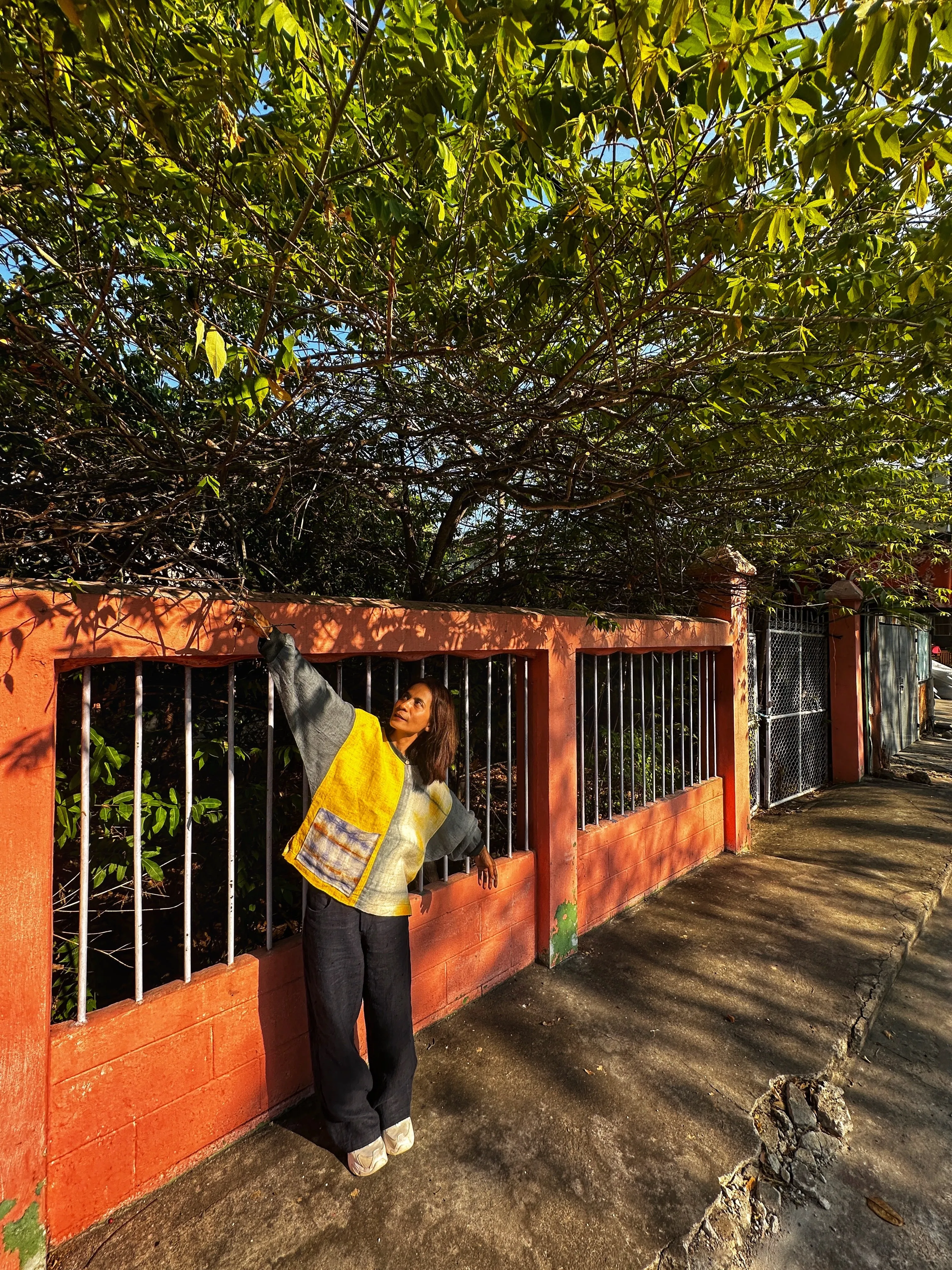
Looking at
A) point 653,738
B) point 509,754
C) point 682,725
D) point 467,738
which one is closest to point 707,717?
point 682,725

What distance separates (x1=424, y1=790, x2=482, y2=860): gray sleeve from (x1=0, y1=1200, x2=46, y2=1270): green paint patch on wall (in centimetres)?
147

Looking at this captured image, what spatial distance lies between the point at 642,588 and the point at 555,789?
237 centimetres

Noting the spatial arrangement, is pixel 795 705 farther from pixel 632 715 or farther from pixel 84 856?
pixel 84 856

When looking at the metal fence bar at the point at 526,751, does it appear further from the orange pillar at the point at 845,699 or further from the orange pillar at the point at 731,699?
the orange pillar at the point at 845,699

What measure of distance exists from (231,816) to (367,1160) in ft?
4.12

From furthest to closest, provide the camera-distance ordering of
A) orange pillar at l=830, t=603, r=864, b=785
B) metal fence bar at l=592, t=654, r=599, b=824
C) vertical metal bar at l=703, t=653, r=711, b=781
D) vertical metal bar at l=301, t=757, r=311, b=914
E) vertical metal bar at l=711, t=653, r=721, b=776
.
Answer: orange pillar at l=830, t=603, r=864, b=785
vertical metal bar at l=711, t=653, r=721, b=776
vertical metal bar at l=703, t=653, r=711, b=781
metal fence bar at l=592, t=654, r=599, b=824
vertical metal bar at l=301, t=757, r=311, b=914

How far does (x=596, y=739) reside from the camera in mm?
3877

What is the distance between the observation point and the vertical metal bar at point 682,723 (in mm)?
5047

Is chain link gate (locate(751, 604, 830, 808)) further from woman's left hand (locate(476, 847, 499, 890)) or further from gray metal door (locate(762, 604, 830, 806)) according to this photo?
woman's left hand (locate(476, 847, 499, 890))

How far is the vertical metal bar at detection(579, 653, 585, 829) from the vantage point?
13.0ft

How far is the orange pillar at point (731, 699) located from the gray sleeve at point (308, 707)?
411cm

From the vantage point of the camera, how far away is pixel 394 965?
2.27 m

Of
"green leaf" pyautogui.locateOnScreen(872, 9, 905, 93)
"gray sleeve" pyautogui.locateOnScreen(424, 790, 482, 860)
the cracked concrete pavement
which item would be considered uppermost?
"green leaf" pyautogui.locateOnScreen(872, 9, 905, 93)

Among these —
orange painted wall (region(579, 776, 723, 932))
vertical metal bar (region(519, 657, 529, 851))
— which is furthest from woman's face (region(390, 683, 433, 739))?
orange painted wall (region(579, 776, 723, 932))
